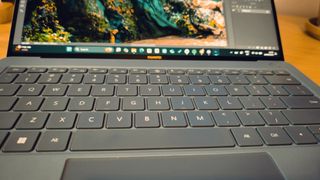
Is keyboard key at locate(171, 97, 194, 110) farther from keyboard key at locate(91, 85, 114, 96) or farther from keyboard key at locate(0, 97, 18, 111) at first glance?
keyboard key at locate(0, 97, 18, 111)

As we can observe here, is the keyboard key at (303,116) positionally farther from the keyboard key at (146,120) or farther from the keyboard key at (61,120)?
the keyboard key at (61,120)

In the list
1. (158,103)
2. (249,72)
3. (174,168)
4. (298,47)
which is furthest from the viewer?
(298,47)

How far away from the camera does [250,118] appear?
371 mm

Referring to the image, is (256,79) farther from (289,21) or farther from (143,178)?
(289,21)

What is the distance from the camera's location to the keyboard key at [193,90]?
1.38 feet

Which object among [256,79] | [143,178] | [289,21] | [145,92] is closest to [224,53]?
[256,79]

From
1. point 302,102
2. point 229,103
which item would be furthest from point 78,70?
point 302,102

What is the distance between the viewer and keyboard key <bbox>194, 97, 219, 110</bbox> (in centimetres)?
39

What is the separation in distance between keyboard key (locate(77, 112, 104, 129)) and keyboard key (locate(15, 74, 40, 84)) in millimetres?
122

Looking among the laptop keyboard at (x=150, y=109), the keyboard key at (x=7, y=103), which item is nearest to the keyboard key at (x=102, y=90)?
the laptop keyboard at (x=150, y=109)

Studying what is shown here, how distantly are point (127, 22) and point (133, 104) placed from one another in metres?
0.19

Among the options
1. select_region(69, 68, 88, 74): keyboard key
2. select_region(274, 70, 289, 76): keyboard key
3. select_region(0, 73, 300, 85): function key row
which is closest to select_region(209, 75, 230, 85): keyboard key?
select_region(0, 73, 300, 85): function key row

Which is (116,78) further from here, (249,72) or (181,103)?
(249,72)

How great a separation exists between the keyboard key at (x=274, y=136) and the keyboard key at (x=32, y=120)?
10.3 inches
